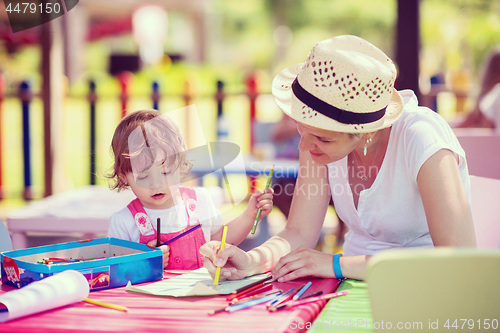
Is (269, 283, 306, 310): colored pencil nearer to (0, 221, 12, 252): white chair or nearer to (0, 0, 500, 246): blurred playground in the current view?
(0, 0, 500, 246): blurred playground

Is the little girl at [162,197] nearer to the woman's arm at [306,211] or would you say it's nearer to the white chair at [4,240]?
the woman's arm at [306,211]

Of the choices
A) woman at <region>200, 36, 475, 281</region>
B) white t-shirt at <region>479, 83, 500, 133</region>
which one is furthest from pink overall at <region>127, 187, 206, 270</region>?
white t-shirt at <region>479, 83, 500, 133</region>

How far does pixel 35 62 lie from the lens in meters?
16.2

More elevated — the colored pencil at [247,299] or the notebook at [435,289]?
the notebook at [435,289]

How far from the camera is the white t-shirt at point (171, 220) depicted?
1573 millimetres

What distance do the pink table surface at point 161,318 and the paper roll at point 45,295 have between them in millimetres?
16

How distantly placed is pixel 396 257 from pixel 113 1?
2091 centimetres

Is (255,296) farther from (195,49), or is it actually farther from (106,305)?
(195,49)

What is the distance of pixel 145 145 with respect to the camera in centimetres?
156

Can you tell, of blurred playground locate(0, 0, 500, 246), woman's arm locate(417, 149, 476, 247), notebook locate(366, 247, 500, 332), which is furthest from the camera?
blurred playground locate(0, 0, 500, 246)

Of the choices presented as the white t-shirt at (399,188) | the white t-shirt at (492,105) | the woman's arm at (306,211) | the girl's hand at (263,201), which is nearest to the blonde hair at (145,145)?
the girl's hand at (263,201)

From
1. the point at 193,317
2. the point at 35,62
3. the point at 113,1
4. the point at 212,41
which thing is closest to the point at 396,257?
the point at 193,317

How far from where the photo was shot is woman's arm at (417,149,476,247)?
118cm

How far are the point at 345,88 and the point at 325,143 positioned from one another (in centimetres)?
16
